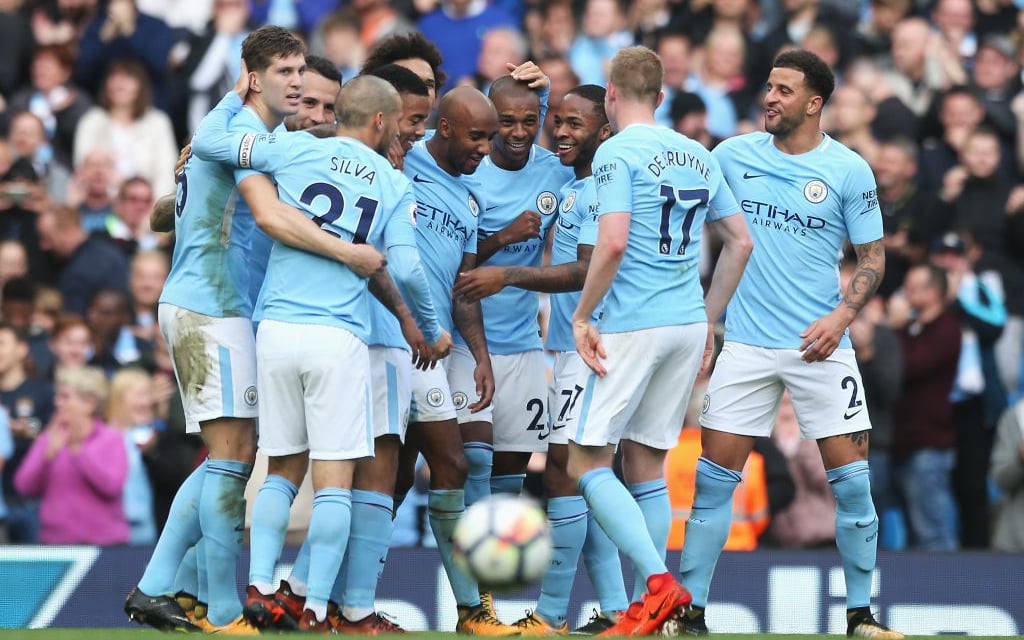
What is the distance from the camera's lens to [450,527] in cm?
878

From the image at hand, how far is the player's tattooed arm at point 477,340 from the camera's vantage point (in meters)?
8.85

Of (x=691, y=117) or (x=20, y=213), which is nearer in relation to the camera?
(x=691, y=117)

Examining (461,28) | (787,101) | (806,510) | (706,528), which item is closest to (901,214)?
(806,510)

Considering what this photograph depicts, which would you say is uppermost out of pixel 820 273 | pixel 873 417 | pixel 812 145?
pixel 812 145

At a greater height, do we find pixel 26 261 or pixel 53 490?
pixel 26 261

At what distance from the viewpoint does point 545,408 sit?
923cm

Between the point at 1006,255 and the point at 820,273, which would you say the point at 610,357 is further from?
the point at 1006,255

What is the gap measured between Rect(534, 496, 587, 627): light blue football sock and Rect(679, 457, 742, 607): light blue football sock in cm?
65

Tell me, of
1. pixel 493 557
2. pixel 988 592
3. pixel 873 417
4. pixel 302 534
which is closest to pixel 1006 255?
pixel 873 417

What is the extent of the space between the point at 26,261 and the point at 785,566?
667 cm

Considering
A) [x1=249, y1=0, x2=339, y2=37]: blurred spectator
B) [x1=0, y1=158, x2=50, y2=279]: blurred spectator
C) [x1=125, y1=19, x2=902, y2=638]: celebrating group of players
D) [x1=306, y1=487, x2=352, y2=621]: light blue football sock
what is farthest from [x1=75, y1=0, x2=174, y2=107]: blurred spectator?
[x1=306, y1=487, x2=352, y2=621]: light blue football sock

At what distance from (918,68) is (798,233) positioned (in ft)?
22.0

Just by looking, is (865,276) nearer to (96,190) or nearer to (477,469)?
(477,469)

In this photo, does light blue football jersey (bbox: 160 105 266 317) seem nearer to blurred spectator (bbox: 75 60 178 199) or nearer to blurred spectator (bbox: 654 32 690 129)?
blurred spectator (bbox: 75 60 178 199)
